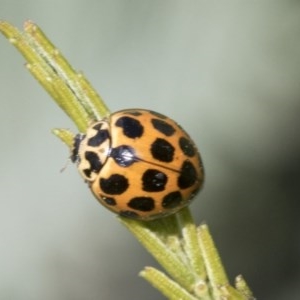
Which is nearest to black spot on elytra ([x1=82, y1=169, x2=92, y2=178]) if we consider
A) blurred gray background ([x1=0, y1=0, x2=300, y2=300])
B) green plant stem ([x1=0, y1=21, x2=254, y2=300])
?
green plant stem ([x1=0, y1=21, x2=254, y2=300])

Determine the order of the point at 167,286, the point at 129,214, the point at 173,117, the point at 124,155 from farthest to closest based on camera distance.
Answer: the point at 173,117 < the point at 124,155 < the point at 129,214 < the point at 167,286

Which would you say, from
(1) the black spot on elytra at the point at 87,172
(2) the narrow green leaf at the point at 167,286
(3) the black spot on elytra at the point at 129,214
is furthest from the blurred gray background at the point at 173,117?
(2) the narrow green leaf at the point at 167,286

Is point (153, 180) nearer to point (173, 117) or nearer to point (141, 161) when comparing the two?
point (141, 161)

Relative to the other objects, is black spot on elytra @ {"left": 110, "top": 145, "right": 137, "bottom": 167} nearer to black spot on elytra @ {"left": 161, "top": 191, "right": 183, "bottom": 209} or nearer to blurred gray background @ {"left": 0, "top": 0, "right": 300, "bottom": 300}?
black spot on elytra @ {"left": 161, "top": 191, "right": 183, "bottom": 209}

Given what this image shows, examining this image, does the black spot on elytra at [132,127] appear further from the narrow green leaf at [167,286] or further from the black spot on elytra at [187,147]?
the narrow green leaf at [167,286]

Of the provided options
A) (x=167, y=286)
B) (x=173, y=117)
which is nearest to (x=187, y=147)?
(x=167, y=286)

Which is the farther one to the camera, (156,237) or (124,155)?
(124,155)

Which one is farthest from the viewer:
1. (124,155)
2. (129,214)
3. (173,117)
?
(173,117)
